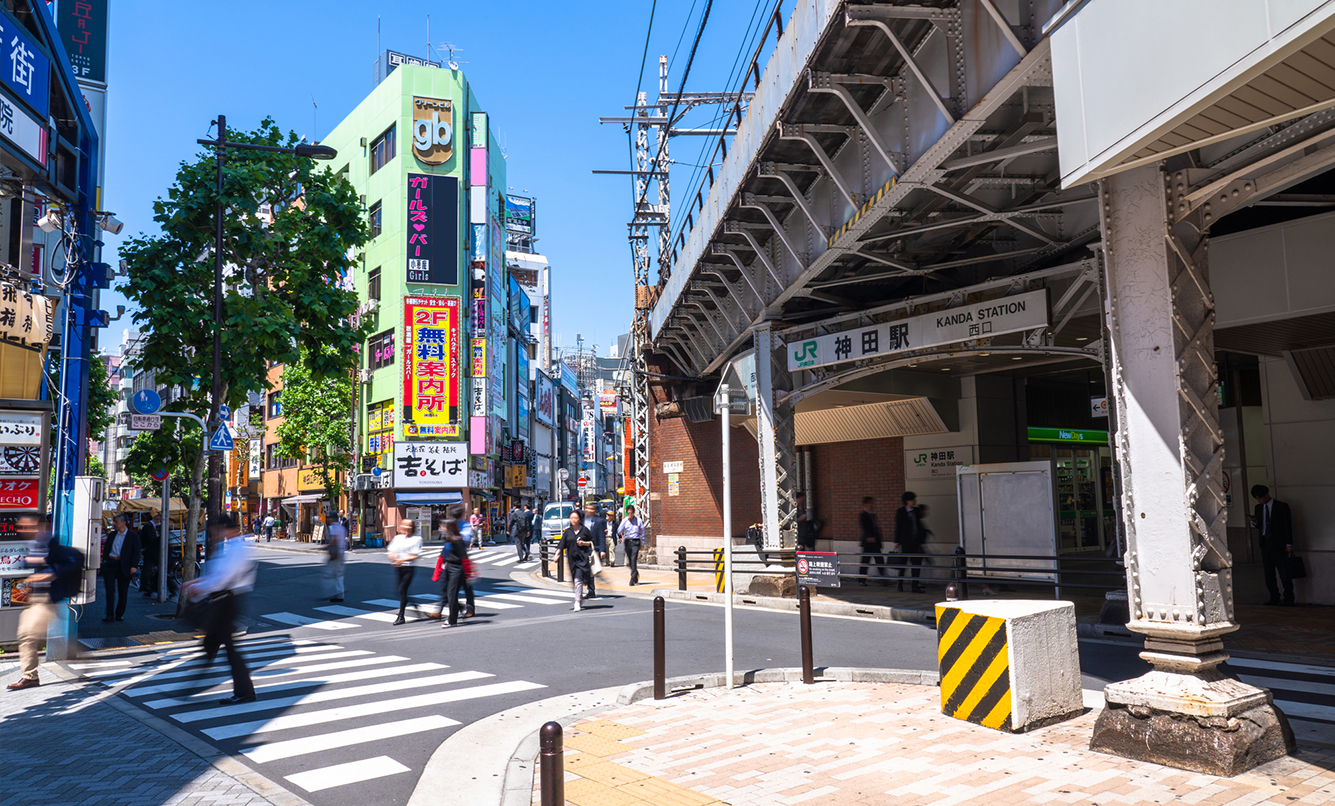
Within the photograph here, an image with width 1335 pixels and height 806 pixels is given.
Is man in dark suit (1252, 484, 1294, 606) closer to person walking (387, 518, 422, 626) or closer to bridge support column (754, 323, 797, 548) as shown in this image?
bridge support column (754, 323, 797, 548)

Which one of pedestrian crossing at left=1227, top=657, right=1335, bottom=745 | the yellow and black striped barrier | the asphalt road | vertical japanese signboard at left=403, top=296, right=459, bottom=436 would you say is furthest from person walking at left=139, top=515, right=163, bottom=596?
vertical japanese signboard at left=403, top=296, right=459, bottom=436

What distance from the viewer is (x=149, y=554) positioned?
21.7 meters

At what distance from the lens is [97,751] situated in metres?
6.87

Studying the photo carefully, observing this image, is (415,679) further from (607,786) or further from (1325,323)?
(1325,323)

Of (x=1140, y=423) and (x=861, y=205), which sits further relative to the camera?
(x=861, y=205)

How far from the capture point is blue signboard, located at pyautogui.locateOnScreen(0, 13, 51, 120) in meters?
12.4

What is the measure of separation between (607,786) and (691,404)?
23548 mm

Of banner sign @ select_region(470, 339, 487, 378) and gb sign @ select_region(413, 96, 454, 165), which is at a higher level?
gb sign @ select_region(413, 96, 454, 165)

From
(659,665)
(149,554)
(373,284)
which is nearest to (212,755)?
(659,665)

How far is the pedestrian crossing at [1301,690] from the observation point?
676 centimetres

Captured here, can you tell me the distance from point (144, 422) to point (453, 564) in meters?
6.82

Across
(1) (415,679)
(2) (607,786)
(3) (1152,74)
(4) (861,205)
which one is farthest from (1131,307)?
(1) (415,679)

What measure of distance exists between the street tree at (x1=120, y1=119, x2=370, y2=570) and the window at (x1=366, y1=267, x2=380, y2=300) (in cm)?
3245

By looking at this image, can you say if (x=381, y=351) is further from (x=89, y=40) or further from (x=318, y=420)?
(x=89, y=40)
